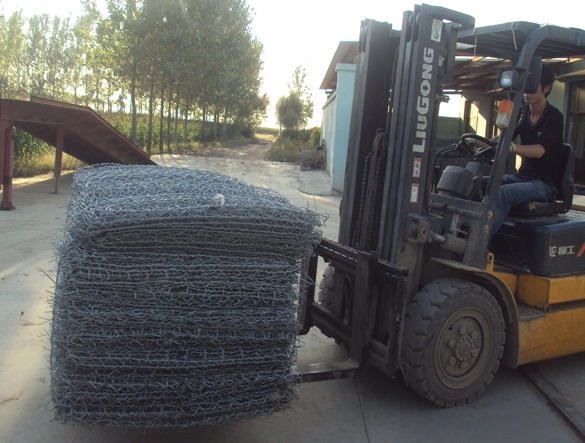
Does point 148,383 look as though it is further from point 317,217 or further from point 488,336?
point 488,336

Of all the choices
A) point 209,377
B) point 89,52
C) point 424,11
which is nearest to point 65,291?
point 209,377

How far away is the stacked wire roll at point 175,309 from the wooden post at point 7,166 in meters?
8.78

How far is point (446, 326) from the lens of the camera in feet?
12.0

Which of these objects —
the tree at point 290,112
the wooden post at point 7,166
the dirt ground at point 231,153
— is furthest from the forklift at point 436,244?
the tree at point 290,112

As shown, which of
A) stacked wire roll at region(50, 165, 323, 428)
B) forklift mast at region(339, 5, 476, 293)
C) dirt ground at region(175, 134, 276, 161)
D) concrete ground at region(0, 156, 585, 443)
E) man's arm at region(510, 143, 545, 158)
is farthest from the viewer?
dirt ground at region(175, 134, 276, 161)

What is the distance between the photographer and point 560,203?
14.9 feet

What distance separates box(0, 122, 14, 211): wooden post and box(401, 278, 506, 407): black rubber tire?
31.3 ft

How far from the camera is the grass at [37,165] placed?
15.9 metres

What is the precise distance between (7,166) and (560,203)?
32.9 feet

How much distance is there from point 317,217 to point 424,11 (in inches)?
66.6

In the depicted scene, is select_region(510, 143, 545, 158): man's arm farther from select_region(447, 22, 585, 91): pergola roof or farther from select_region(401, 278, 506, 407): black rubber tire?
select_region(401, 278, 506, 407): black rubber tire

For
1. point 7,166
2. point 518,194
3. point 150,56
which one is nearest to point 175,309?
point 518,194

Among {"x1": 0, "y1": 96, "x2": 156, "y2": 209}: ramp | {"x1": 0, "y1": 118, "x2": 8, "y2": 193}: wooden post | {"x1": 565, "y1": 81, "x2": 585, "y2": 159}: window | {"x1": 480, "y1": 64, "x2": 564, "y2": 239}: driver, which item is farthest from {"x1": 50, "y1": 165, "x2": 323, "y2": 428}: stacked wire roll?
{"x1": 565, "y1": 81, "x2": 585, "y2": 159}: window

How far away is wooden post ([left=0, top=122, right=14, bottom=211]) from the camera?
10.6 m
